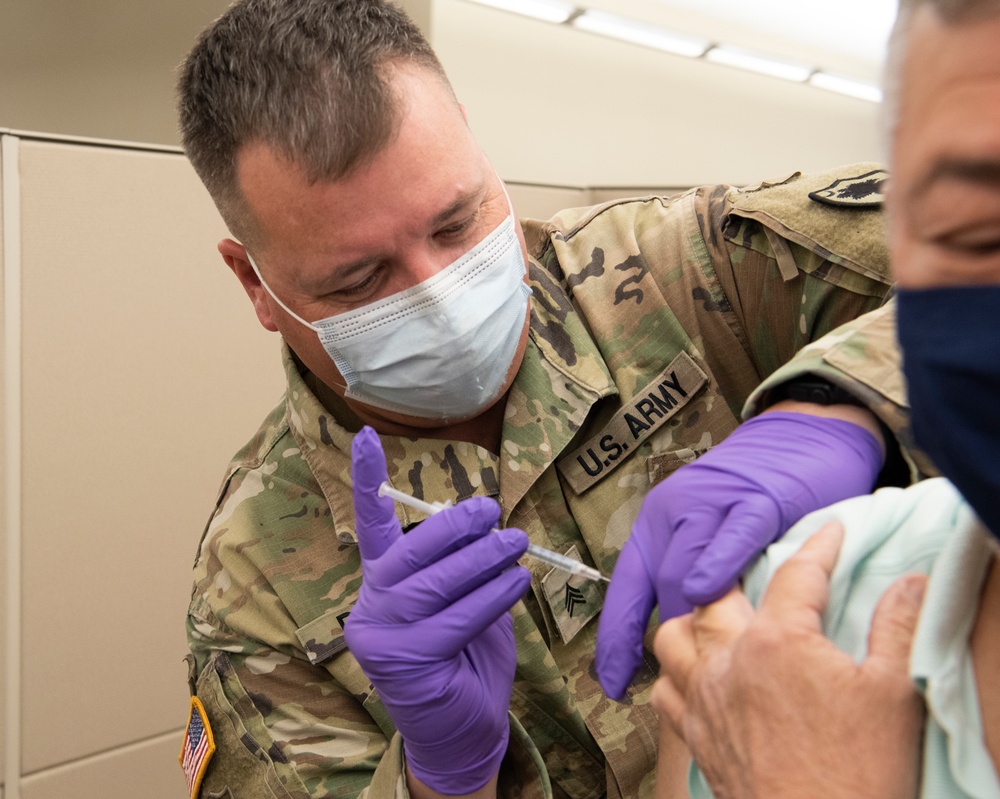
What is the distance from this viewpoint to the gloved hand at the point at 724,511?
0.88 m

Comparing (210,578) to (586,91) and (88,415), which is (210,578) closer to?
(88,415)

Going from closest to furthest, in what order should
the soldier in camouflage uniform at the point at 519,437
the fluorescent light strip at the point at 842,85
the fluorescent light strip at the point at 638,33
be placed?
the soldier in camouflage uniform at the point at 519,437 → the fluorescent light strip at the point at 638,33 → the fluorescent light strip at the point at 842,85

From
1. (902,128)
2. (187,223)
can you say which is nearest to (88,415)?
(187,223)

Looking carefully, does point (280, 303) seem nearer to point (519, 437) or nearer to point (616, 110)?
point (519, 437)

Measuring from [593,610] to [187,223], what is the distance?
145cm

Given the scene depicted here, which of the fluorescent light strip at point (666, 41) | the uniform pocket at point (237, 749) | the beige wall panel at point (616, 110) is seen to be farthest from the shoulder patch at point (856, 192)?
the fluorescent light strip at point (666, 41)

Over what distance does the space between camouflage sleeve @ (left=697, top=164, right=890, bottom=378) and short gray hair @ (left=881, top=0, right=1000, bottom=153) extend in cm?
74

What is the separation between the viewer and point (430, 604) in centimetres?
111

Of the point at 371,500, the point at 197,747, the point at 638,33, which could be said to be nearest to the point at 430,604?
the point at 371,500

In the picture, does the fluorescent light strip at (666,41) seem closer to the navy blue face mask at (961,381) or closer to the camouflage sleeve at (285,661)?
the camouflage sleeve at (285,661)

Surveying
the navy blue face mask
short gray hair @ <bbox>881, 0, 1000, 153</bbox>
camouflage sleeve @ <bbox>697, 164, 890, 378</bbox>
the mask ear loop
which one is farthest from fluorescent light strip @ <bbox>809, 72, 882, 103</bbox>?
the navy blue face mask

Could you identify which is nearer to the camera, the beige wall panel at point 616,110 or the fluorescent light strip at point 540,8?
the fluorescent light strip at point 540,8

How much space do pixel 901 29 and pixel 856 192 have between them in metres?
0.82

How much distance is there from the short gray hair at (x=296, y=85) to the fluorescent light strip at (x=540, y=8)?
2.26m
